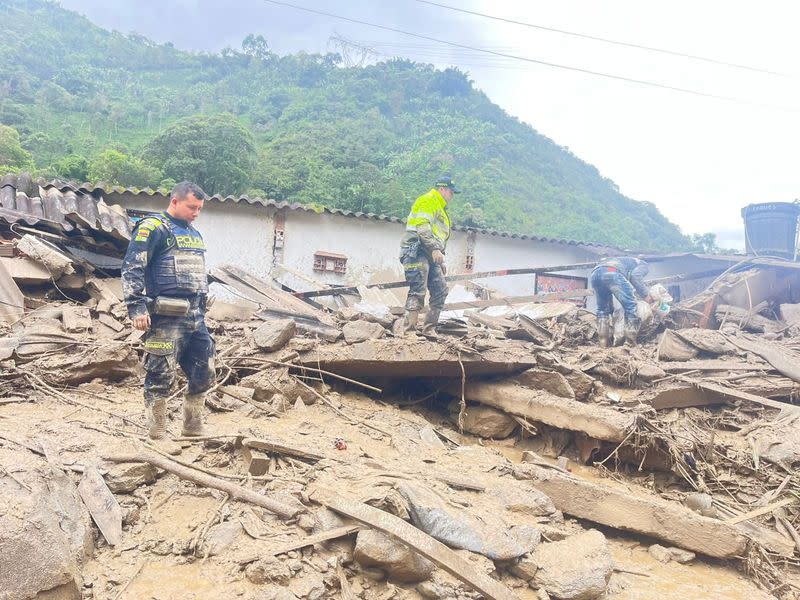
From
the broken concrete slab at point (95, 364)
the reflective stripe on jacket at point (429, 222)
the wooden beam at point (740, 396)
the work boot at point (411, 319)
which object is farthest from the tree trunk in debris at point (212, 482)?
the wooden beam at point (740, 396)

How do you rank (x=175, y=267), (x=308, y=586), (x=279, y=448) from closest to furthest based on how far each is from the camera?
(x=308, y=586) < (x=279, y=448) < (x=175, y=267)

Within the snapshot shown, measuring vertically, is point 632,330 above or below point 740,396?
above

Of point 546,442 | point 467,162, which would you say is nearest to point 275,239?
point 546,442

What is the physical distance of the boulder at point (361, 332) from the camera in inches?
227

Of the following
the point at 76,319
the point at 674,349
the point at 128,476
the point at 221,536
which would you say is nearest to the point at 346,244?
the point at 76,319

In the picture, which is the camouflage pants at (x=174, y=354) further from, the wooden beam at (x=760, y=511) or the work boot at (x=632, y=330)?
the work boot at (x=632, y=330)

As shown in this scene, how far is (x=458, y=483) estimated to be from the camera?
11.6ft

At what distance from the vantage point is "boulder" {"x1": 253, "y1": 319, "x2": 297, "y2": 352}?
547cm

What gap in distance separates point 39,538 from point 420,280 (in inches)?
194

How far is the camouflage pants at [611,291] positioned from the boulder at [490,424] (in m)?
3.02

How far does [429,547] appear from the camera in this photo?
252 cm

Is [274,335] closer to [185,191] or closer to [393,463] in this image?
[185,191]

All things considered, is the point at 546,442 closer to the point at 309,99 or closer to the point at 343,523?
the point at 343,523

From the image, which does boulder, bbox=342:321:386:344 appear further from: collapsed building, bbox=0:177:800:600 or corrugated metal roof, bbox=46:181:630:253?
corrugated metal roof, bbox=46:181:630:253
